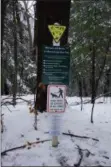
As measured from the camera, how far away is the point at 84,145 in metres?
5.08

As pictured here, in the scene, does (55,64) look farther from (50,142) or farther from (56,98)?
(50,142)

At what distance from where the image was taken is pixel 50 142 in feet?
16.5

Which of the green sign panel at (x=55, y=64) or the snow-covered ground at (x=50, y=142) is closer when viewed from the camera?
the snow-covered ground at (x=50, y=142)

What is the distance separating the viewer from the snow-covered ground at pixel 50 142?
4508mm

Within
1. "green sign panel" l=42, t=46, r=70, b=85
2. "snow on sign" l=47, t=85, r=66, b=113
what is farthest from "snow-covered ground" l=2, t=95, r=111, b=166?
"green sign panel" l=42, t=46, r=70, b=85

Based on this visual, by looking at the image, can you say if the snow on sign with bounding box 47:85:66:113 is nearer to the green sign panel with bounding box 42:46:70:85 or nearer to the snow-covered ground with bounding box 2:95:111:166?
the green sign panel with bounding box 42:46:70:85

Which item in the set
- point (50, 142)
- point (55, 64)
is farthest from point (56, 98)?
point (50, 142)

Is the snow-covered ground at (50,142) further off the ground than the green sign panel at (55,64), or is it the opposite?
the green sign panel at (55,64)

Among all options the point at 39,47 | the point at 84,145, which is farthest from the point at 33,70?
the point at 84,145

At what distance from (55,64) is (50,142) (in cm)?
123

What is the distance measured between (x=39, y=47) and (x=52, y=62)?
1242 mm

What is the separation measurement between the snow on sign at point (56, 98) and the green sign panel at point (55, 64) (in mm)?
90

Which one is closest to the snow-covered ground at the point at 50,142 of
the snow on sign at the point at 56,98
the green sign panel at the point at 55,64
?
the snow on sign at the point at 56,98

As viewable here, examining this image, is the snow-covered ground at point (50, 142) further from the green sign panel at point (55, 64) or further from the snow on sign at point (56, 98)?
the green sign panel at point (55, 64)
